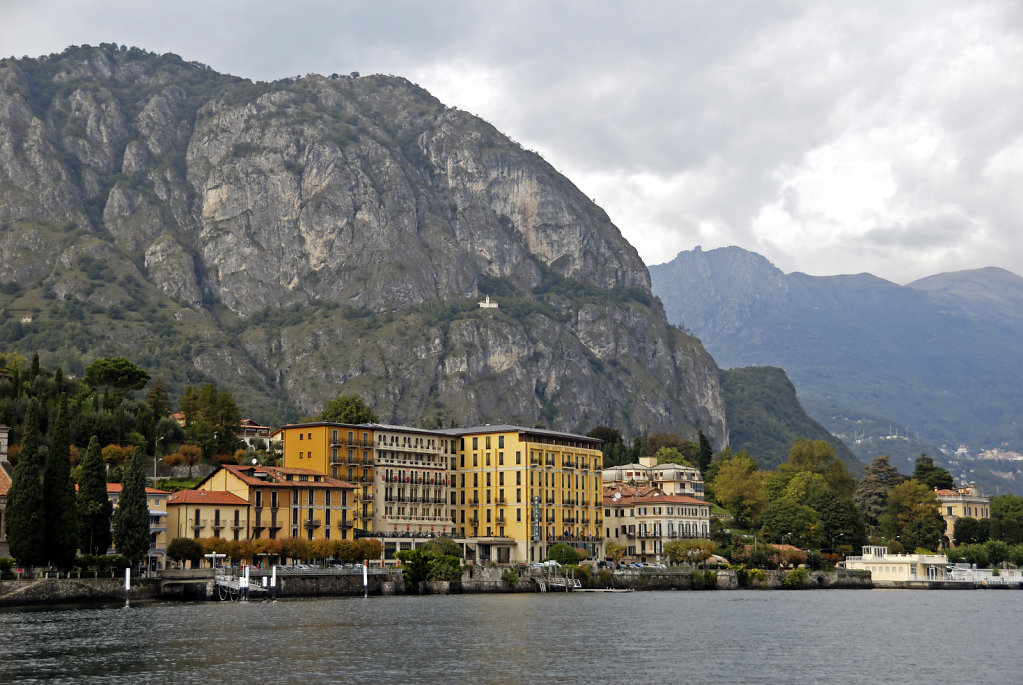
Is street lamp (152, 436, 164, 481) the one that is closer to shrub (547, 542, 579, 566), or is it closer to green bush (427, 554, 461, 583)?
green bush (427, 554, 461, 583)

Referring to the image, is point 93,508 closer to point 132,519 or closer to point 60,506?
point 132,519

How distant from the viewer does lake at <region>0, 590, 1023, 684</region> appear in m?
68.9

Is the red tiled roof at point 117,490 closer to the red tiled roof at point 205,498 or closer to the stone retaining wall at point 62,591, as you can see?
the red tiled roof at point 205,498

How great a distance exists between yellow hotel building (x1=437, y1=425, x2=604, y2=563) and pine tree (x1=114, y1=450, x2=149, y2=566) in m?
62.6

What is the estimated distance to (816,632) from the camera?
9631 centimetres

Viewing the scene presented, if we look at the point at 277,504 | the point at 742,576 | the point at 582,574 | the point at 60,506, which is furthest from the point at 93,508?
the point at 742,576

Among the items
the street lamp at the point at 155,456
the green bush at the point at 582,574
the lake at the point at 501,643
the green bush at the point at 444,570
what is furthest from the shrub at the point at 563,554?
the street lamp at the point at 155,456

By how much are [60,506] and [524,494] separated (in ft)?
256

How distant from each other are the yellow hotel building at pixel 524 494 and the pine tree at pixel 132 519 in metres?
62.6

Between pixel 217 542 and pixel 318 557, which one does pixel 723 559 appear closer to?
pixel 318 557

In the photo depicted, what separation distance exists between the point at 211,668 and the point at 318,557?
7468cm

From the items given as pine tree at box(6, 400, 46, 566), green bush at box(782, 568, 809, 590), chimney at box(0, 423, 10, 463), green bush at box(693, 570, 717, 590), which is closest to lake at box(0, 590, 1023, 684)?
pine tree at box(6, 400, 46, 566)

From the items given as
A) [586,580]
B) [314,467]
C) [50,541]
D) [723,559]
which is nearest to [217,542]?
[50,541]

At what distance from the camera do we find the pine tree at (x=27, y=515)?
110062mm
